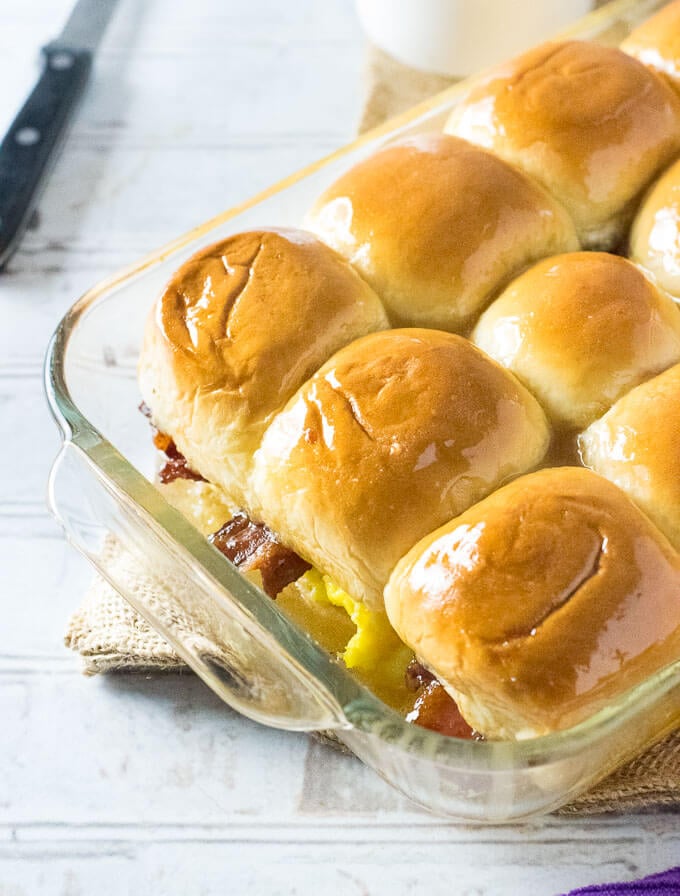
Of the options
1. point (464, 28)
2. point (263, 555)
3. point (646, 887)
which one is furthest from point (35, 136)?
point (646, 887)

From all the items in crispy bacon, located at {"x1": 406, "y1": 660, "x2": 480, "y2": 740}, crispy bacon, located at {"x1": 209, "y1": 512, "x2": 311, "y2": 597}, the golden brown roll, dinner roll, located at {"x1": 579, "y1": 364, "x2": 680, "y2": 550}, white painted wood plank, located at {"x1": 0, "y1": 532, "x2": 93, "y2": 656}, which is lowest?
white painted wood plank, located at {"x1": 0, "y1": 532, "x2": 93, "y2": 656}

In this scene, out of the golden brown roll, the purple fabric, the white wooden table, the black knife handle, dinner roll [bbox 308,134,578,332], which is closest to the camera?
the purple fabric

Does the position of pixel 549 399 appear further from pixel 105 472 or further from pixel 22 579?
pixel 22 579

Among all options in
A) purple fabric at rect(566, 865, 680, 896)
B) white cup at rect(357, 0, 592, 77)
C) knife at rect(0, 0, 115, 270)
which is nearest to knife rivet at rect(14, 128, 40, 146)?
knife at rect(0, 0, 115, 270)

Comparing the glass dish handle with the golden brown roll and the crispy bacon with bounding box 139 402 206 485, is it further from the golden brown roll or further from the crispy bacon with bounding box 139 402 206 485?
the golden brown roll

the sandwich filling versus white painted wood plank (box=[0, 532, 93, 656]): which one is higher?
the sandwich filling

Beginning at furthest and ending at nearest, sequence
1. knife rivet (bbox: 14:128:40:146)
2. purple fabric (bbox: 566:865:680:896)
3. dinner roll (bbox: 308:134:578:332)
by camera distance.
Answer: knife rivet (bbox: 14:128:40:146) → dinner roll (bbox: 308:134:578:332) → purple fabric (bbox: 566:865:680:896)
